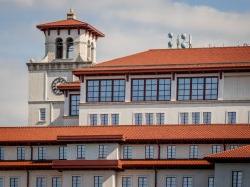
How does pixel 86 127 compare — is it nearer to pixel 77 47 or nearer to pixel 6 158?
pixel 6 158

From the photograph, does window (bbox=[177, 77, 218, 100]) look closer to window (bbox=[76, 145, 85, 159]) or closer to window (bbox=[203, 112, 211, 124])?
window (bbox=[203, 112, 211, 124])

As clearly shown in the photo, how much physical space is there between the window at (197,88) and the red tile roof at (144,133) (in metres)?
8.47

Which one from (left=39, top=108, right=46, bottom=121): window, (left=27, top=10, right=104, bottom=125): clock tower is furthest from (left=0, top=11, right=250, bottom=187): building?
(left=27, top=10, right=104, bottom=125): clock tower

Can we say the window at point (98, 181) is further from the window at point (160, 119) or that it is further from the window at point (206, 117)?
the window at point (206, 117)

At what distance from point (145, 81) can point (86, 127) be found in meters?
10.5

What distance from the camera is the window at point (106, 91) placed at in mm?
118062

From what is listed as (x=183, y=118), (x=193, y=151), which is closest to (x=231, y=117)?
(x=183, y=118)

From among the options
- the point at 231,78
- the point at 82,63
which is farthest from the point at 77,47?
the point at 231,78

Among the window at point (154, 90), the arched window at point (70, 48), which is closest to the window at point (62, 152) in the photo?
the window at point (154, 90)

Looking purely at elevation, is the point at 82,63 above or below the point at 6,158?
above

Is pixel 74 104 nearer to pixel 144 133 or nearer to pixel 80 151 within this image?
pixel 80 151

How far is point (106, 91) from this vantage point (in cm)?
11831

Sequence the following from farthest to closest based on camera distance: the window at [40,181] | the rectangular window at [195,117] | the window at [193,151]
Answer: the rectangular window at [195,117], the window at [40,181], the window at [193,151]

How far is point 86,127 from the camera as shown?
363 feet
